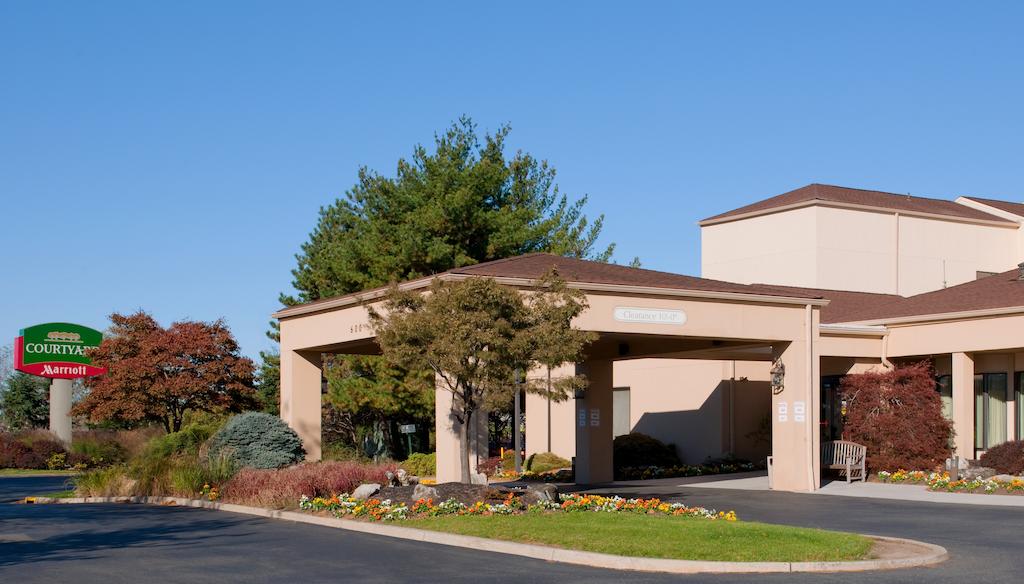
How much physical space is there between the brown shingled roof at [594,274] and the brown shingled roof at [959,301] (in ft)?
17.5

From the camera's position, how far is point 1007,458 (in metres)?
28.3

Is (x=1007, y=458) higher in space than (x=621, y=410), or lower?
lower

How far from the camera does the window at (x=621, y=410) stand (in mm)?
41406

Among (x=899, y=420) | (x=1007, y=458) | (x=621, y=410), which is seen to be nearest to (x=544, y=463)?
(x=621, y=410)

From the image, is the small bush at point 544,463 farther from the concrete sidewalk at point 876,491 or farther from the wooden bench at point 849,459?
the wooden bench at point 849,459

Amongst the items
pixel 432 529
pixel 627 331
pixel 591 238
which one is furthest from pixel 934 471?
pixel 591 238

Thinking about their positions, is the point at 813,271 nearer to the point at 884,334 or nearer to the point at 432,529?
the point at 884,334

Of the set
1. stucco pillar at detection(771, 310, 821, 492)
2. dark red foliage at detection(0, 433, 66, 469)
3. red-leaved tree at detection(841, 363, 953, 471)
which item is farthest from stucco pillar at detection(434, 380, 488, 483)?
dark red foliage at detection(0, 433, 66, 469)

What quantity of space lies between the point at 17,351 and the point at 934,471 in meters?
37.0

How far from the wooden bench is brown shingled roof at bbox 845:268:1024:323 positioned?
4226mm

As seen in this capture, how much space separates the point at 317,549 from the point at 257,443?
33.5 ft

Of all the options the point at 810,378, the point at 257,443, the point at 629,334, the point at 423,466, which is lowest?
the point at 423,466

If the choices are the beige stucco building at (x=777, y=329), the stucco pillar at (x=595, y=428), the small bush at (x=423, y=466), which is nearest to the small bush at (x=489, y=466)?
the beige stucco building at (x=777, y=329)

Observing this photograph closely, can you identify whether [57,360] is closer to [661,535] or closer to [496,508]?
[496,508]
